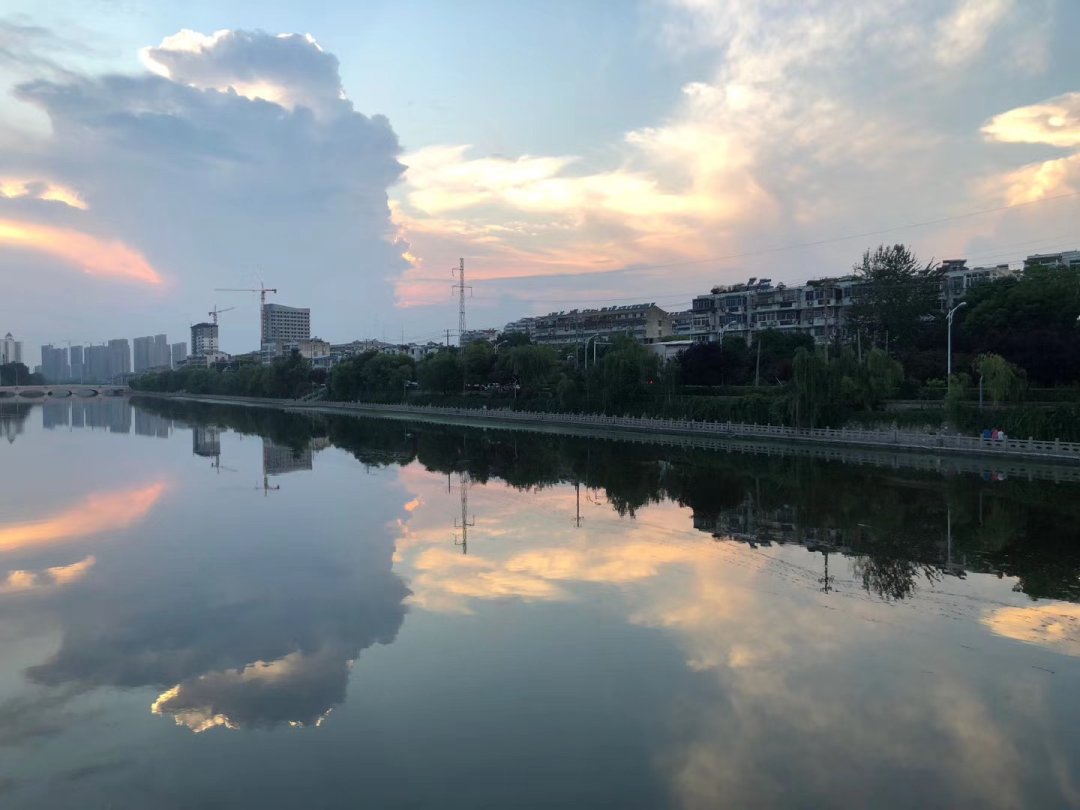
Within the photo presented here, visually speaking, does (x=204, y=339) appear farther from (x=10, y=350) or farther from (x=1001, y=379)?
(x=1001, y=379)

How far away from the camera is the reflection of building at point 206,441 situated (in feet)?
113

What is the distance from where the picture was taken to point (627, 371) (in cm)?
4244

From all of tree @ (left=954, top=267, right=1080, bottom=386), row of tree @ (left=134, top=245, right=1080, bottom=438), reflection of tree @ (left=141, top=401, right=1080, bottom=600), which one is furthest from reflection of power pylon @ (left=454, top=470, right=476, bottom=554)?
tree @ (left=954, top=267, right=1080, bottom=386)

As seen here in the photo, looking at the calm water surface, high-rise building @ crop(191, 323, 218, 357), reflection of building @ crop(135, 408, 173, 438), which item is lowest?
reflection of building @ crop(135, 408, 173, 438)

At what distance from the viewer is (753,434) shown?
112ft

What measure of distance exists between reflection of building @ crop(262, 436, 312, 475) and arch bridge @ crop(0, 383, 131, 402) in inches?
3786

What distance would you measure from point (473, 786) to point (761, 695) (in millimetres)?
3232

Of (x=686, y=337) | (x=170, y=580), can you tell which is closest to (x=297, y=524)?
(x=170, y=580)

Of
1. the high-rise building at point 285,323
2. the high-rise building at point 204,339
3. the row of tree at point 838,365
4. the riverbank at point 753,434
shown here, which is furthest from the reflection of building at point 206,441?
the high-rise building at point 204,339

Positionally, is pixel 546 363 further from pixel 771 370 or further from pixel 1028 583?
pixel 1028 583

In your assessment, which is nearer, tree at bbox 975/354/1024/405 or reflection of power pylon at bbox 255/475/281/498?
reflection of power pylon at bbox 255/475/281/498

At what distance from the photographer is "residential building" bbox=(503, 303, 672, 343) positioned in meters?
76.1

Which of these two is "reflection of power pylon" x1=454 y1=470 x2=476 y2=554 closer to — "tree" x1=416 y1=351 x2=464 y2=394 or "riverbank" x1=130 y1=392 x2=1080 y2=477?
"riverbank" x1=130 y1=392 x2=1080 y2=477

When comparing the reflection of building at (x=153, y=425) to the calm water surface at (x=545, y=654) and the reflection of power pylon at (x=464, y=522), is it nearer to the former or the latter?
the reflection of power pylon at (x=464, y=522)
